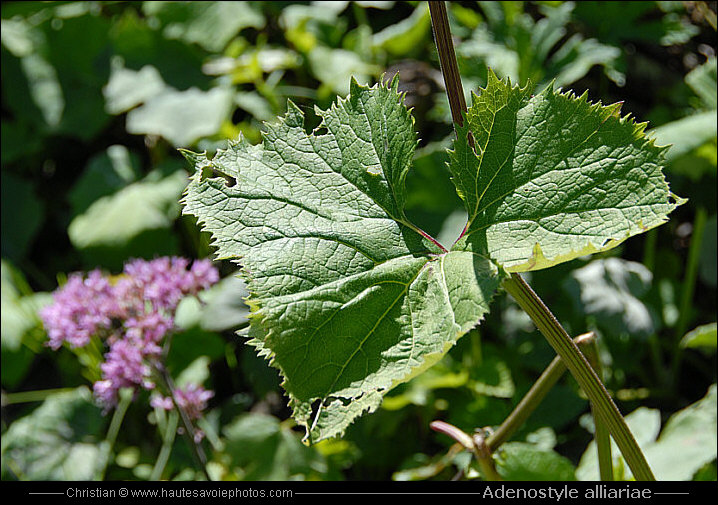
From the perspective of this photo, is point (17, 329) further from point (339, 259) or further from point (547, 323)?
point (547, 323)

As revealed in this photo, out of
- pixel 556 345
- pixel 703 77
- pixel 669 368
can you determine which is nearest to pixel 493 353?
pixel 669 368

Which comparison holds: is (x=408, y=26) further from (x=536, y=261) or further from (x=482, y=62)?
(x=536, y=261)

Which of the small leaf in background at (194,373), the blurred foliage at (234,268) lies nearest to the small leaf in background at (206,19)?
the blurred foliage at (234,268)

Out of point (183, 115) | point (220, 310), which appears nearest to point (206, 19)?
point (183, 115)

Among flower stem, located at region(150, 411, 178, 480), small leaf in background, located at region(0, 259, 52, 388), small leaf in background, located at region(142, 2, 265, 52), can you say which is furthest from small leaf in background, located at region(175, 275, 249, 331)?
small leaf in background, located at region(142, 2, 265, 52)

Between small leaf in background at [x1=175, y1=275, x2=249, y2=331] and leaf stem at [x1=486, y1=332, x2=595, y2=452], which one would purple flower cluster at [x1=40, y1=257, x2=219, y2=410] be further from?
leaf stem at [x1=486, y1=332, x2=595, y2=452]

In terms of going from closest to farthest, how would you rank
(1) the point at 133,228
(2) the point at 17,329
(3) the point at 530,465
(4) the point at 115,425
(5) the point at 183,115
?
(3) the point at 530,465 < (4) the point at 115,425 < (2) the point at 17,329 < (1) the point at 133,228 < (5) the point at 183,115
